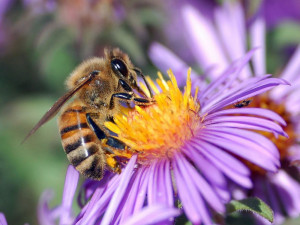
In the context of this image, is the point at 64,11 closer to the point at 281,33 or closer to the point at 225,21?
the point at 225,21

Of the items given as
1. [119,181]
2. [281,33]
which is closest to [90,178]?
[119,181]

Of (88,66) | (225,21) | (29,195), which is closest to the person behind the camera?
(88,66)

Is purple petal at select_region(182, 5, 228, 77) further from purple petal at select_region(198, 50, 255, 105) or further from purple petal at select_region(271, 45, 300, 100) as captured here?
purple petal at select_region(198, 50, 255, 105)

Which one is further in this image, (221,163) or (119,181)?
(119,181)

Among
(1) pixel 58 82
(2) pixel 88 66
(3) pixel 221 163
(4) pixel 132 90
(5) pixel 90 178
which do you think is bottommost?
(3) pixel 221 163

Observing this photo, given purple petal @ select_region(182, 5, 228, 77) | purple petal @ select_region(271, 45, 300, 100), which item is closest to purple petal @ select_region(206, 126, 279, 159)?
purple petal @ select_region(271, 45, 300, 100)

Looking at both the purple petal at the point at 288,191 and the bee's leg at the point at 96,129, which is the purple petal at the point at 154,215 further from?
the purple petal at the point at 288,191

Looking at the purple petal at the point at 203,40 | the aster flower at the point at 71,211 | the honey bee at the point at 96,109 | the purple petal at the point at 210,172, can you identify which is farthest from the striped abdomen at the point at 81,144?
the purple petal at the point at 203,40
